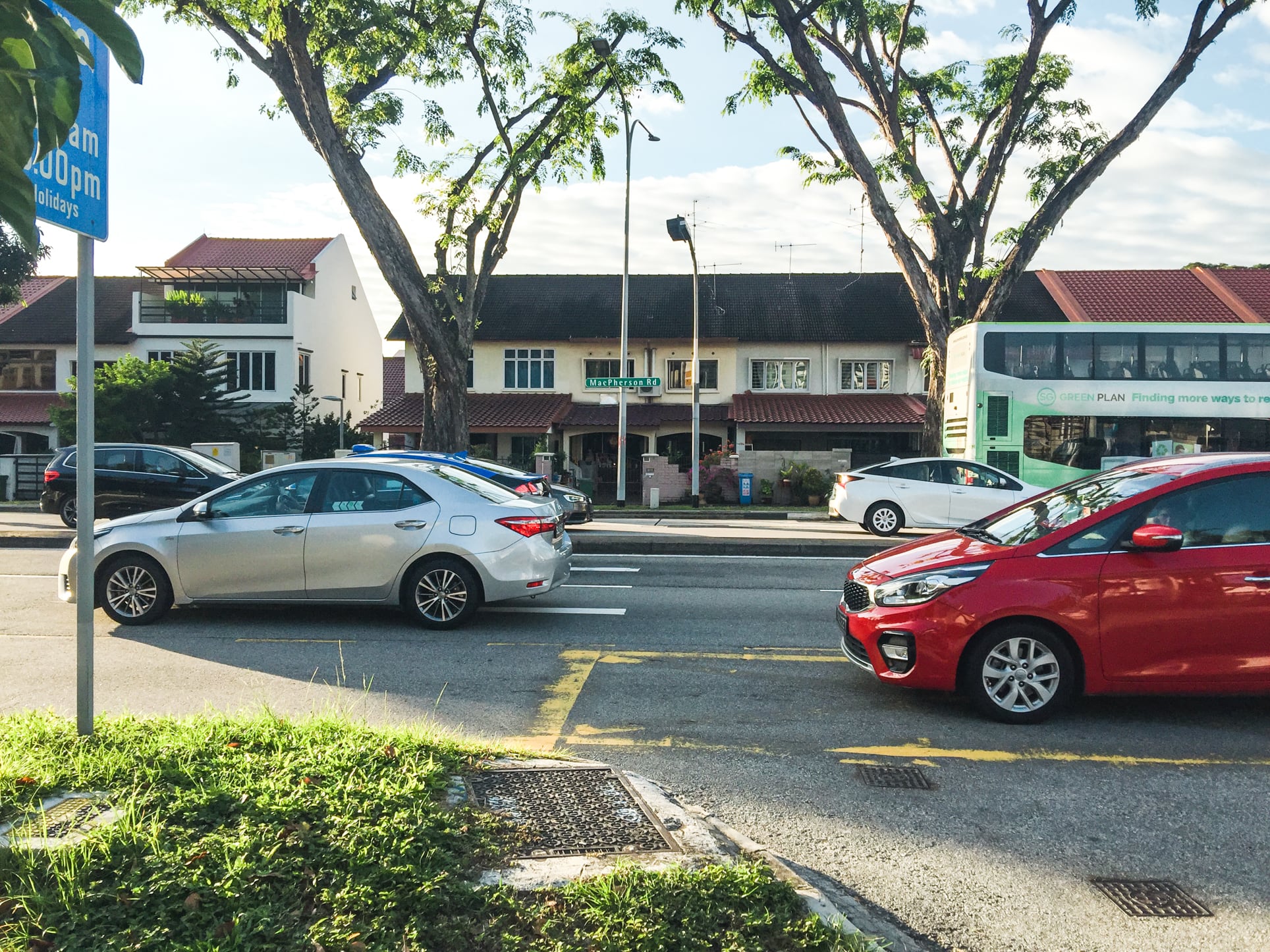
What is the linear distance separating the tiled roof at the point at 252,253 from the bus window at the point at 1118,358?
34379 millimetres

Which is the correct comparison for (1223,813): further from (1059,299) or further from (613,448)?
(1059,299)

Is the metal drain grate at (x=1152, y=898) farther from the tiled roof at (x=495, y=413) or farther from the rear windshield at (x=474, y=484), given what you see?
the tiled roof at (x=495, y=413)

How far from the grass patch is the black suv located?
16.1 metres

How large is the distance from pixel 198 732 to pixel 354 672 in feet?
8.49

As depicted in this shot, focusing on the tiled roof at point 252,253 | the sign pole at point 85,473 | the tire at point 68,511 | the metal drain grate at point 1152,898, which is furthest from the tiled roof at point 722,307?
the metal drain grate at point 1152,898

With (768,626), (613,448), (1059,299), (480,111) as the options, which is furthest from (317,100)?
(1059,299)

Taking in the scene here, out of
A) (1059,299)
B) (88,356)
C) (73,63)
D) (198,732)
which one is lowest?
(198,732)

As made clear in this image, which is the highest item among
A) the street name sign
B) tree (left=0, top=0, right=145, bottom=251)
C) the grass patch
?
the street name sign

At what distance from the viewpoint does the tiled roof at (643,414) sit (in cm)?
3972

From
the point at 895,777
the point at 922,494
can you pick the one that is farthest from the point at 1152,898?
the point at 922,494

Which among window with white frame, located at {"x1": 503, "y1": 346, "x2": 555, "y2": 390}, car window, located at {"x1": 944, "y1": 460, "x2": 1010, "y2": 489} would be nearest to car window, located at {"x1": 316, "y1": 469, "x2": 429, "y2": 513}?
car window, located at {"x1": 944, "y1": 460, "x2": 1010, "y2": 489}

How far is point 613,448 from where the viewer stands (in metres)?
41.8

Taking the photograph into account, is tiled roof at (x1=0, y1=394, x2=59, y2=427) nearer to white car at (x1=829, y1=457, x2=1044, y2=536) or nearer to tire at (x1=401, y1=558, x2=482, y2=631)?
white car at (x1=829, y1=457, x2=1044, y2=536)

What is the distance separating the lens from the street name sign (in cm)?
2517
